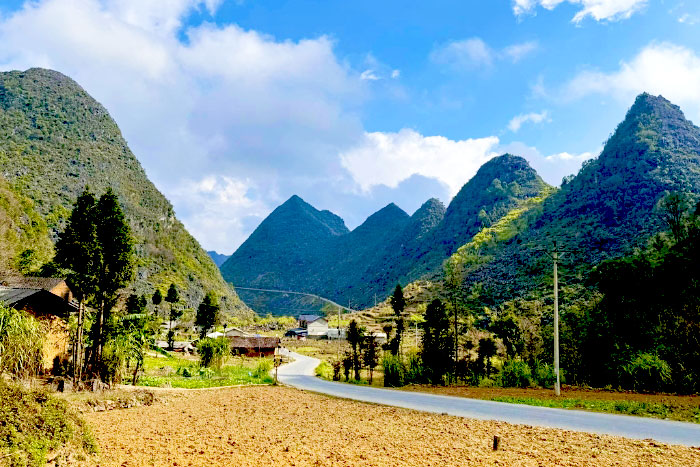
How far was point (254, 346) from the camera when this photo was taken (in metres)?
58.9

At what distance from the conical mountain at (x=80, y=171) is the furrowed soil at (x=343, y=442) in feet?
253

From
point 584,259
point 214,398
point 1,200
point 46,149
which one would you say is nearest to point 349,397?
point 214,398

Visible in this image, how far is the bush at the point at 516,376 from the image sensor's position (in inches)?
842

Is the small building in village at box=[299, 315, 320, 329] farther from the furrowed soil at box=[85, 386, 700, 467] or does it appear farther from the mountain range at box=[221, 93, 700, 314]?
the furrowed soil at box=[85, 386, 700, 467]

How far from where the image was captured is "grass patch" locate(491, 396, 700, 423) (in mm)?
12562

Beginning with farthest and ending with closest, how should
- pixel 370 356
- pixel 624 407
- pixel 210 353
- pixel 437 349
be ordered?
pixel 210 353 < pixel 370 356 < pixel 437 349 < pixel 624 407

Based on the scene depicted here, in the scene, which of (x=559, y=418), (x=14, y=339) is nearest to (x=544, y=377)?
(x=559, y=418)

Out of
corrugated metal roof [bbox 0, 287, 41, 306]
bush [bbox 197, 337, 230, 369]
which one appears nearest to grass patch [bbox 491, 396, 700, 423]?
corrugated metal roof [bbox 0, 287, 41, 306]

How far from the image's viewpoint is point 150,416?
12289mm

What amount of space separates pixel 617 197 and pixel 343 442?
82312mm

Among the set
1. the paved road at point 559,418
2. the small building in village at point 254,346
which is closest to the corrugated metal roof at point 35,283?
the paved road at point 559,418

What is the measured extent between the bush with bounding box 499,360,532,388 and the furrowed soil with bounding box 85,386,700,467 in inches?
396

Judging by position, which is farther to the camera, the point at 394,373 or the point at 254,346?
the point at 254,346

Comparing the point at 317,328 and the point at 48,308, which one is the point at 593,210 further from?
the point at 48,308
